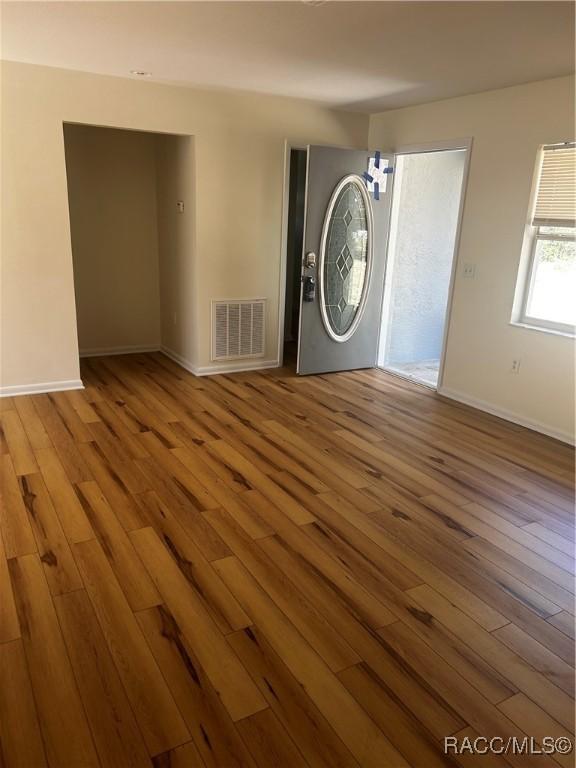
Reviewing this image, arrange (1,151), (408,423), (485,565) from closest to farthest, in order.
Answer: (485,565) < (1,151) < (408,423)

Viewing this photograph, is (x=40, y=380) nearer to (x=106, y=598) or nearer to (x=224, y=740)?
(x=106, y=598)

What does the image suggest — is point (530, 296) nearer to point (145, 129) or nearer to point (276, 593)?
point (276, 593)

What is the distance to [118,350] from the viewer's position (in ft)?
20.0

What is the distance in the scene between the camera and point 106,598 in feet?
7.30

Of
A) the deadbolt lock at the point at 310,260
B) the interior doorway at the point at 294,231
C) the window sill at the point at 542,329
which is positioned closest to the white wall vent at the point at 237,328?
the deadbolt lock at the point at 310,260

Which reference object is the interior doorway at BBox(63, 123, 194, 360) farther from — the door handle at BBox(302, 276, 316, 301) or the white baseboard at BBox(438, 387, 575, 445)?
the white baseboard at BBox(438, 387, 575, 445)

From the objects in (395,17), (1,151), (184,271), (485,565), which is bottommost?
(485,565)

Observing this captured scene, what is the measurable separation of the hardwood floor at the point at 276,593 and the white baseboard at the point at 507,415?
0.37ft

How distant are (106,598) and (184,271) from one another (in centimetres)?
372

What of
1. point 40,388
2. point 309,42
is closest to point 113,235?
point 40,388

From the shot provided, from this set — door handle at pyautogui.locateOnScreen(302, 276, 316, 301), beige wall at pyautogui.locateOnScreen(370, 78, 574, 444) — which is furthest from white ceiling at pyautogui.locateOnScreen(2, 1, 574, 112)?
door handle at pyautogui.locateOnScreen(302, 276, 316, 301)

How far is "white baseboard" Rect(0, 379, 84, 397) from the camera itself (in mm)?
4523

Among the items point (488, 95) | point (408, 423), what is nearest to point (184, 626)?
point (408, 423)

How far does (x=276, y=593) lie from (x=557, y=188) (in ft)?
11.3
